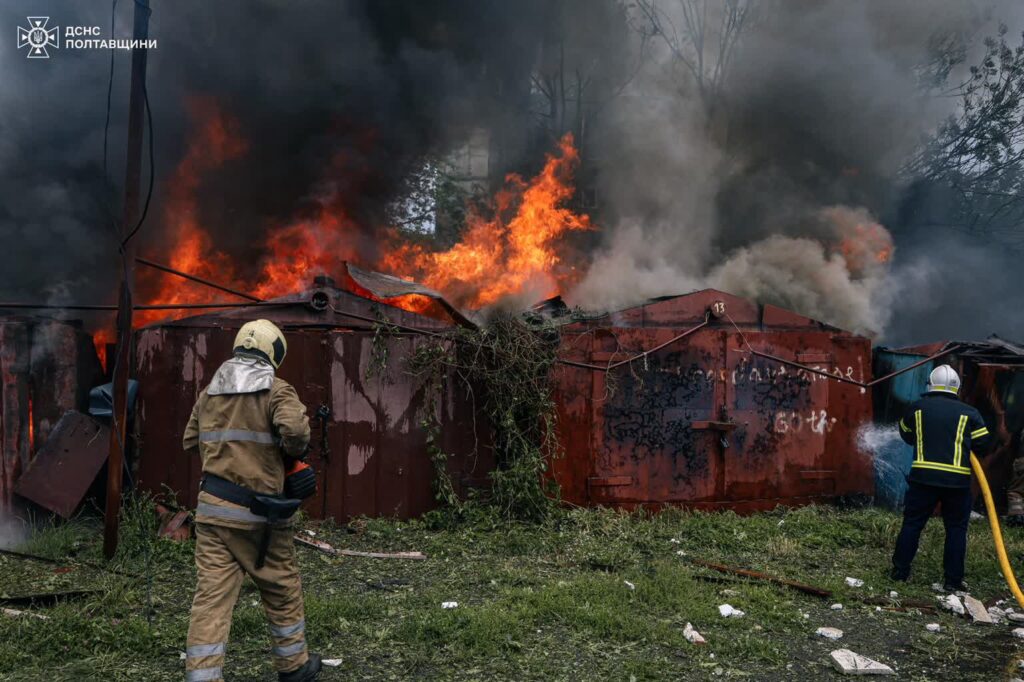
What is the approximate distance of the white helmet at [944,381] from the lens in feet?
20.5

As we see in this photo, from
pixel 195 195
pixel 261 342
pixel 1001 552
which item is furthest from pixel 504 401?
pixel 195 195

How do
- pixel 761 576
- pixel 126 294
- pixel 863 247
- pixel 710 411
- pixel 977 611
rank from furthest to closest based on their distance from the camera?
pixel 863 247 → pixel 710 411 → pixel 126 294 → pixel 761 576 → pixel 977 611

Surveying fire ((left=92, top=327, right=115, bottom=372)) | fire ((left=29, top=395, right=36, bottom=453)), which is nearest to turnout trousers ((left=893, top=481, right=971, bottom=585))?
fire ((left=29, top=395, right=36, bottom=453))

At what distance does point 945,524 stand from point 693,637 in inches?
111

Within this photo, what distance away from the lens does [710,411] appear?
844 cm

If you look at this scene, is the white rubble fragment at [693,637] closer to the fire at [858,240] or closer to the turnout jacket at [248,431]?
the turnout jacket at [248,431]

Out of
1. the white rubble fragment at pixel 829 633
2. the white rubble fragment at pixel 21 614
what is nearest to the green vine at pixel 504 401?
the white rubble fragment at pixel 829 633

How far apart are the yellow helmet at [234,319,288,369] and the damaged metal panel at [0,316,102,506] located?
178 inches

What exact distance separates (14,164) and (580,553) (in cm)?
1046

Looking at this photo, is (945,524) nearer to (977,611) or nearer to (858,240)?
(977,611)

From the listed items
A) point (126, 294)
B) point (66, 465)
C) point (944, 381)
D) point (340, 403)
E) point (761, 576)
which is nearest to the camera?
point (761, 576)

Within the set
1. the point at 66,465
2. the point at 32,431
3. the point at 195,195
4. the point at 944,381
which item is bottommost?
the point at 66,465

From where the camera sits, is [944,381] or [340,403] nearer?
[944,381]

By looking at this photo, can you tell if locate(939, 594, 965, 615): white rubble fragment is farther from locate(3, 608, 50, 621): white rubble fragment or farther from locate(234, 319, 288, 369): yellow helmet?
locate(3, 608, 50, 621): white rubble fragment
